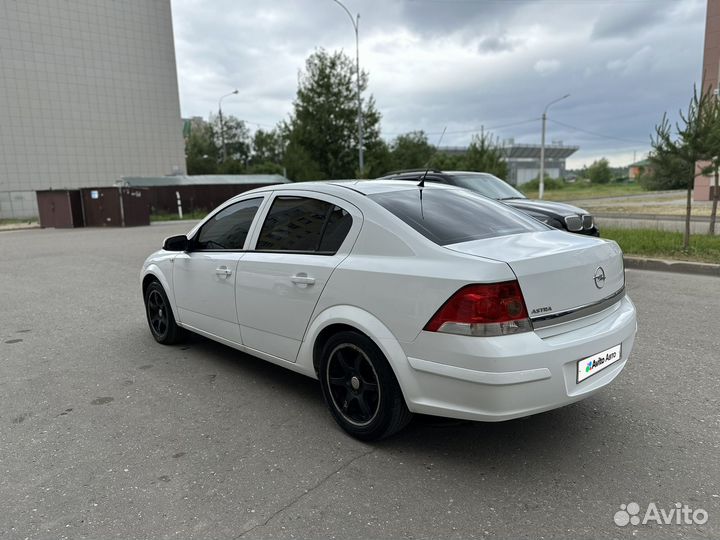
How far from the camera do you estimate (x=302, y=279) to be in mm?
3451

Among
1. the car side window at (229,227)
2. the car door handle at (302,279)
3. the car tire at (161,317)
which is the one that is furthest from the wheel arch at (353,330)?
the car tire at (161,317)

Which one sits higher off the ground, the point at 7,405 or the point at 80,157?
the point at 80,157

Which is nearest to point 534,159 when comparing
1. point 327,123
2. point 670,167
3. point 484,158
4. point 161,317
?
point 327,123

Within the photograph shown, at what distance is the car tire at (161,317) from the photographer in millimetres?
5188

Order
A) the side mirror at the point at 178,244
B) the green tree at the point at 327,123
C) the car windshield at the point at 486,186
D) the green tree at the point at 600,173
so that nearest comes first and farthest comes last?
1. the side mirror at the point at 178,244
2. the car windshield at the point at 486,186
3. the green tree at the point at 327,123
4. the green tree at the point at 600,173

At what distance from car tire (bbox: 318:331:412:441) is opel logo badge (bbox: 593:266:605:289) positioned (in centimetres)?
128

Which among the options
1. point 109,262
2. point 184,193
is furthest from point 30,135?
point 109,262

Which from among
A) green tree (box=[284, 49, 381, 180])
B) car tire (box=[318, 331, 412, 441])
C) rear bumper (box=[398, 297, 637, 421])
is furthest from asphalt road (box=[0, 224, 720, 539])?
green tree (box=[284, 49, 381, 180])

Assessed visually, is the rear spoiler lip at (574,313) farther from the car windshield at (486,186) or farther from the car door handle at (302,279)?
the car windshield at (486,186)

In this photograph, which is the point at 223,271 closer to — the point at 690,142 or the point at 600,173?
the point at 690,142

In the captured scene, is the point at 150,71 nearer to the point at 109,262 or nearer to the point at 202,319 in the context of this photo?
the point at 109,262

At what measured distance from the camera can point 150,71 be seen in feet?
137

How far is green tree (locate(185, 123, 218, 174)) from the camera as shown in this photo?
6694cm

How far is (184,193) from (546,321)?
1277 inches
